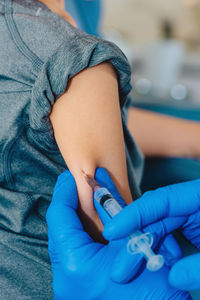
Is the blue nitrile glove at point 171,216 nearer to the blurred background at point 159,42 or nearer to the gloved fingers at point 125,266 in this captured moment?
the gloved fingers at point 125,266

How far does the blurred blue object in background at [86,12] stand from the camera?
4.84 ft

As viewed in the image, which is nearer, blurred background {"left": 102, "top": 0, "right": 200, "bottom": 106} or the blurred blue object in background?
the blurred blue object in background

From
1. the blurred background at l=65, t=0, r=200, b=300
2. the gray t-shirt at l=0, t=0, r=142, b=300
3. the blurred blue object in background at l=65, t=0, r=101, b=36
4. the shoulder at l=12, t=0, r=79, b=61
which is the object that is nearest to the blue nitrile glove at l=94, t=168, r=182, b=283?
the gray t-shirt at l=0, t=0, r=142, b=300

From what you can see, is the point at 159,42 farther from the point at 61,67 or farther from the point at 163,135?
the point at 61,67

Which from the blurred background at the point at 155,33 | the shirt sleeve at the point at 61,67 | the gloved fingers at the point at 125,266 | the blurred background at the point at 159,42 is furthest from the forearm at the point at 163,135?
the blurred background at the point at 155,33

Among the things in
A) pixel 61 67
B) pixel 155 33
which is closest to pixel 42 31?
pixel 61 67

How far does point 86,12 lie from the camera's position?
152cm

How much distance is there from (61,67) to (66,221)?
0.93ft

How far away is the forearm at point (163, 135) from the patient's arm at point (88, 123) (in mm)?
588

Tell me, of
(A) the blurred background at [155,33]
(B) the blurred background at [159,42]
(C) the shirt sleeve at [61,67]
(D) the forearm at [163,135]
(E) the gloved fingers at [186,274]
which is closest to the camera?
(E) the gloved fingers at [186,274]

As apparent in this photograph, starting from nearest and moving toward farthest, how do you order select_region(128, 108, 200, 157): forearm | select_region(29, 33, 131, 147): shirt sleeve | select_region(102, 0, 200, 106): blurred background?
select_region(29, 33, 131, 147): shirt sleeve, select_region(128, 108, 200, 157): forearm, select_region(102, 0, 200, 106): blurred background

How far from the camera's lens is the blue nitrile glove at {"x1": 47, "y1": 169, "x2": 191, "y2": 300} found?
507 mm

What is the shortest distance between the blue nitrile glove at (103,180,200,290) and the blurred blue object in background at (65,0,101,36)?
3.68 feet

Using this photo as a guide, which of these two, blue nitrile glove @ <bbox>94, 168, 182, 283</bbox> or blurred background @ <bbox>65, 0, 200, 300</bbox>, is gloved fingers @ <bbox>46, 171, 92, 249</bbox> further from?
blurred background @ <bbox>65, 0, 200, 300</bbox>
